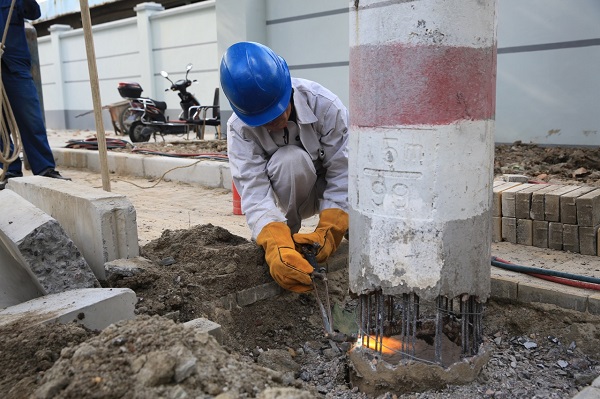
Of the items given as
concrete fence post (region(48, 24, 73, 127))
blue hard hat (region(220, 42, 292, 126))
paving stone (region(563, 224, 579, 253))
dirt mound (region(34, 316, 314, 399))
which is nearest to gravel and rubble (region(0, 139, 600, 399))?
dirt mound (region(34, 316, 314, 399))

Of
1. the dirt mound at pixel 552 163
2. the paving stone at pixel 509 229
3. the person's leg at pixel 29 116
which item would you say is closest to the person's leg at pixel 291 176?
the paving stone at pixel 509 229

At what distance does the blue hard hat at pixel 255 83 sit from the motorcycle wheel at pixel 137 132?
828 cm

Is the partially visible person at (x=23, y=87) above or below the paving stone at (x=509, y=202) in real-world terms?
above

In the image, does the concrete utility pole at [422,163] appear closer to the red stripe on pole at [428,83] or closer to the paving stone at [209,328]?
the red stripe on pole at [428,83]

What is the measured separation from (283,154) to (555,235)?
5.30 feet

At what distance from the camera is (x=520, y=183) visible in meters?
3.81

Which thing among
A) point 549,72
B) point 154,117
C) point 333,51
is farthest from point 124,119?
point 549,72

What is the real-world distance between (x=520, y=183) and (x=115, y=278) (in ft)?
8.40

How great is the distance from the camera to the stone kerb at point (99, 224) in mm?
2982

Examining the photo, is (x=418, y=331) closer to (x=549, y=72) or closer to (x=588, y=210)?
(x=588, y=210)

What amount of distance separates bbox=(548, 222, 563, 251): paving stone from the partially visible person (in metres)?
4.11

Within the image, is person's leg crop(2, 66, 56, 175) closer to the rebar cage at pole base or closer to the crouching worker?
the crouching worker

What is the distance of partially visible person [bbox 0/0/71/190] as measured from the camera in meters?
5.08

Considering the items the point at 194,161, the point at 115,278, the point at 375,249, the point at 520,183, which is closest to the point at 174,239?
the point at 115,278
